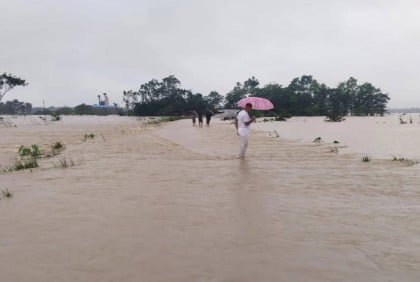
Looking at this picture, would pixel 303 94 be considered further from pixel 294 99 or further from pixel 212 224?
pixel 212 224

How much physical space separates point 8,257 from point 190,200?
3105 mm

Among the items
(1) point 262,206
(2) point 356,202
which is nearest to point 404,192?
(2) point 356,202

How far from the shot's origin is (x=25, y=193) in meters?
7.70

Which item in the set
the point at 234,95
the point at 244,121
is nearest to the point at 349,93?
the point at 234,95

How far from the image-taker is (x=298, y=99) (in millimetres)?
83688

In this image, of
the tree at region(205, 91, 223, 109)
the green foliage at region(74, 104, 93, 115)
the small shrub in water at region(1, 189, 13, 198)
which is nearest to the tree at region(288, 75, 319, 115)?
the tree at region(205, 91, 223, 109)

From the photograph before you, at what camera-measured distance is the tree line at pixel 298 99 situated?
3297 inches

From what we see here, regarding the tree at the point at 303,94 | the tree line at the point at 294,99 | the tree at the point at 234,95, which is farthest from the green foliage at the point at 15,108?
the tree at the point at 303,94

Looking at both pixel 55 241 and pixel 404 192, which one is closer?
pixel 55 241

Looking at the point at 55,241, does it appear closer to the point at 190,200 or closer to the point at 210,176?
the point at 190,200

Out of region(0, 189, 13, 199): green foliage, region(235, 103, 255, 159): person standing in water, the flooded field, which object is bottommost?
the flooded field

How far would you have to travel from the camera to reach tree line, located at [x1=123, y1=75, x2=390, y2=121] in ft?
275

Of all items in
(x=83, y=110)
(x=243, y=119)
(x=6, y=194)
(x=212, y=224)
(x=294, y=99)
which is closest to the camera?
(x=212, y=224)

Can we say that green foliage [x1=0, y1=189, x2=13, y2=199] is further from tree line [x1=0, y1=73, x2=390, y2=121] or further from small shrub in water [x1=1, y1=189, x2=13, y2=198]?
tree line [x1=0, y1=73, x2=390, y2=121]
